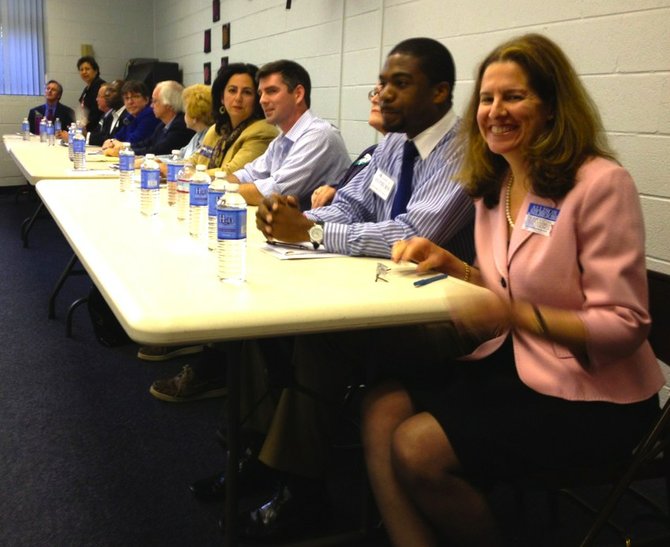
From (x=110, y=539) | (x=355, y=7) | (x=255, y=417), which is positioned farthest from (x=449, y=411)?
(x=355, y=7)

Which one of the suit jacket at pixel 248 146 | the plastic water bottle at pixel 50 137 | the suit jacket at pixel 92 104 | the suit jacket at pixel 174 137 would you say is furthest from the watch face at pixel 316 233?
the suit jacket at pixel 92 104

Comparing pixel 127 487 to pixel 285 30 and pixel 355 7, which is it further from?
pixel 285 30

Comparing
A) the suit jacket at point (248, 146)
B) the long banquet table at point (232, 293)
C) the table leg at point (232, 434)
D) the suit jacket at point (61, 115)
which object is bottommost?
the table leg at point (232, 434)

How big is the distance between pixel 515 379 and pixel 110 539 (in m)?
1.10

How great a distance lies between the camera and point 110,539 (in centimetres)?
160

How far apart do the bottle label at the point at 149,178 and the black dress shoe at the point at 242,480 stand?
34.6 inches

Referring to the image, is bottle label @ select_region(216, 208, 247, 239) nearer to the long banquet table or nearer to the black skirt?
the long banquet table

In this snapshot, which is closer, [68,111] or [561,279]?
[561,279]

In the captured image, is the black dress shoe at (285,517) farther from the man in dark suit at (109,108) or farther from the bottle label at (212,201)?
the man in dark suit at (109,108)

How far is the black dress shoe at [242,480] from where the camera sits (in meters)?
1.77

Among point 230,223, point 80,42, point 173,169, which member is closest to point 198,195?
point 230,223

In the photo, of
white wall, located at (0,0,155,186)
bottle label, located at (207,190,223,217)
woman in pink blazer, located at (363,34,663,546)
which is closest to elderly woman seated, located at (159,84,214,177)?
bottle label, located at (207,190,223,217)

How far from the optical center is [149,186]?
6.49ft

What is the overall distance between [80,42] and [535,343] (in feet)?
24.9
